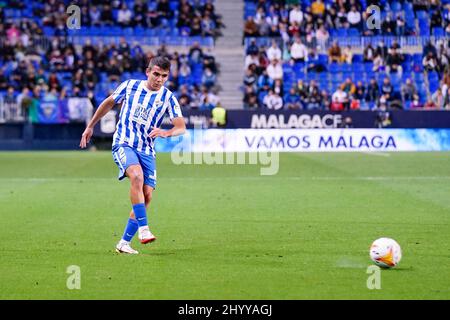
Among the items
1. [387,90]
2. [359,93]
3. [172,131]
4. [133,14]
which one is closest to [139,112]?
[172,131]

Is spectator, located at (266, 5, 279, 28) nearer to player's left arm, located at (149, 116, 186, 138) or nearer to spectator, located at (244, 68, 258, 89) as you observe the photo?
spectator, located at (244, 68, 258, 89)

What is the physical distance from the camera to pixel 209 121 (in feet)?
111

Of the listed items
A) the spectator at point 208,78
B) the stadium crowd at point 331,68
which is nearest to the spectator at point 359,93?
the stadium crowd at point 331,68

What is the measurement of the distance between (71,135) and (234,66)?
8008mm

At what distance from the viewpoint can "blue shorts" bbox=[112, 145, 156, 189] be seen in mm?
10844

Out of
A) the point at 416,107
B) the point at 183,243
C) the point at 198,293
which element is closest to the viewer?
the point at 198,293

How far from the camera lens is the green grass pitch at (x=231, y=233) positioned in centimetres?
855


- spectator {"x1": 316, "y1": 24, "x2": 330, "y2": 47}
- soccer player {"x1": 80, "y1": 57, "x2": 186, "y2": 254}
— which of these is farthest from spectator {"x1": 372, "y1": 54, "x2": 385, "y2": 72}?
soccer player {"x1": 80, "y1": 57, "x2": 186, "y2": 254}

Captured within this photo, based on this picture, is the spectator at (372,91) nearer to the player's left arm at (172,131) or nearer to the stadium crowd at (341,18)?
the stadium crowd at (341,18)

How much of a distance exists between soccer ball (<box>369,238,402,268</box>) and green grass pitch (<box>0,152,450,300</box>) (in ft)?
0.44

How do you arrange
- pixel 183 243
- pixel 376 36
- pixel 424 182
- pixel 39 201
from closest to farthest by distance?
pixel 183 243
pixel 39 201
pixel 424 182
pixel 376 36

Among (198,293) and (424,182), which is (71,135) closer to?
(424,182)

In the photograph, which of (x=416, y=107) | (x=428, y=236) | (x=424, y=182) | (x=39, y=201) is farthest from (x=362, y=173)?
(x=416, y=107)

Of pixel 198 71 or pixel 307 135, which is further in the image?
pixel 198 71
